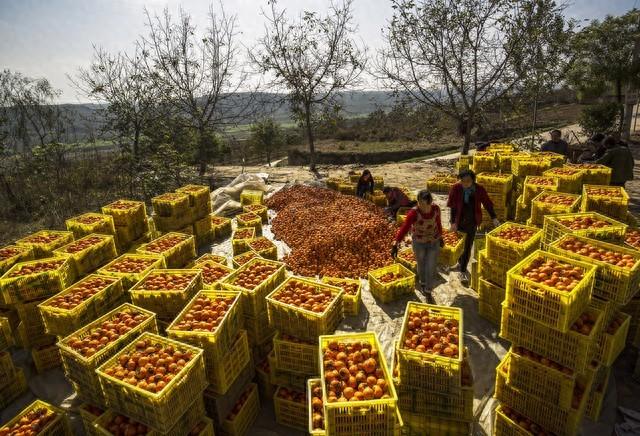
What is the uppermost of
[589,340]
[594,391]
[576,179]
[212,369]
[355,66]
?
[355,66]

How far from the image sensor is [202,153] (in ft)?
65.1

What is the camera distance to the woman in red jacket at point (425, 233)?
19.8 ft

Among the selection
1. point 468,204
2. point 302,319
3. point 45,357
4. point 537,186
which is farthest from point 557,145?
point 45,357

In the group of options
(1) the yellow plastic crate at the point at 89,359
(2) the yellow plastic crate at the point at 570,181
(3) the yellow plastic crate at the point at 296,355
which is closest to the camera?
(1) the yellow plastic crate at the point at 89,359

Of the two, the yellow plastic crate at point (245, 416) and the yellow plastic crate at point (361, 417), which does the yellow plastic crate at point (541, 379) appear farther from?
the yellow plastic crate at point (245, 416)

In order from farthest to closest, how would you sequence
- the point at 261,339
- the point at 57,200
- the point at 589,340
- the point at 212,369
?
1. the point at 57,200
2. the point at 261,339
3. the point at 212,369
4. the point at 589,340

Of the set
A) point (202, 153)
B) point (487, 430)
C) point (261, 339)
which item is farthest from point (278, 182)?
point (487, 430)

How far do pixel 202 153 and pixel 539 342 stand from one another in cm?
1887

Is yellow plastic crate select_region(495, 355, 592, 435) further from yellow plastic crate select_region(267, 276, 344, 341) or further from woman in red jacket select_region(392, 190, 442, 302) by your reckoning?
woman in red jacket select_region(392, 190, 442, 302)

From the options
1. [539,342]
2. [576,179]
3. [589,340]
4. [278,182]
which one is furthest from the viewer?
[278,182]

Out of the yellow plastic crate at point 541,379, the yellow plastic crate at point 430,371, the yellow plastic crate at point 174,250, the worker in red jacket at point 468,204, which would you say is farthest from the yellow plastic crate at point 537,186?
the yellow plastic crate at point 174,250

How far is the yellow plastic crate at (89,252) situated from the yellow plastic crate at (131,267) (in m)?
0.85

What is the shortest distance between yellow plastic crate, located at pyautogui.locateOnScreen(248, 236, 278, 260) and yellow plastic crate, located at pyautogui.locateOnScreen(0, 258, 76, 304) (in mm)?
3610

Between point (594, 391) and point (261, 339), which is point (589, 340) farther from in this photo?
point (261, 339)
